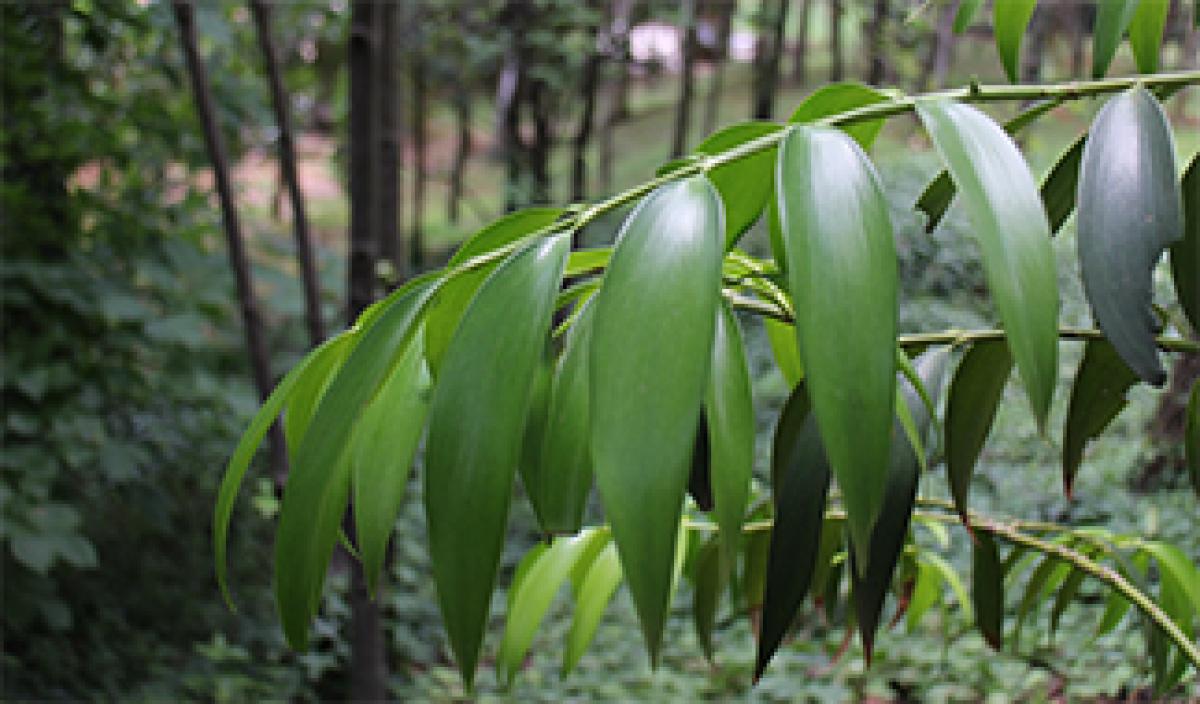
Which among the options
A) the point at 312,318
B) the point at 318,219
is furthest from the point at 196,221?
the point at 318,219

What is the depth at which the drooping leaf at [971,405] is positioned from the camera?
1.62ft

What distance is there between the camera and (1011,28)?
0.49 m

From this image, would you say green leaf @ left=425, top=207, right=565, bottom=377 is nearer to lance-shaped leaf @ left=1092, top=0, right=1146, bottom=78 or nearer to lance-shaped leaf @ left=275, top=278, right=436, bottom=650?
lance-shaped leaf @ left=275, top=278, right=436, bottom=650

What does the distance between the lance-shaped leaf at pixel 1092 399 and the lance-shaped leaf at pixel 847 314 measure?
0.32 meters

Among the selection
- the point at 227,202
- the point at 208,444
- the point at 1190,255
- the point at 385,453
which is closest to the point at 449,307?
the point at 385,453

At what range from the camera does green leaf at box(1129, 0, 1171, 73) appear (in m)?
0.47

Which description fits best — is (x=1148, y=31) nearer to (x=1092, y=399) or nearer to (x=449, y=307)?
(x=1092, y=399)

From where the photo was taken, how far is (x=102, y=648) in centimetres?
202

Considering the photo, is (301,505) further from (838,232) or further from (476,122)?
(476,122)

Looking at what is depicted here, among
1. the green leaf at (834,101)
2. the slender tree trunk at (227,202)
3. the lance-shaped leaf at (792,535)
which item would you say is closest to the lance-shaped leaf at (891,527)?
the lance-shaped leaf at (792,535)

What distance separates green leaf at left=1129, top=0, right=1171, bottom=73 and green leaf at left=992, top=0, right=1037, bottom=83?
0.16 feet

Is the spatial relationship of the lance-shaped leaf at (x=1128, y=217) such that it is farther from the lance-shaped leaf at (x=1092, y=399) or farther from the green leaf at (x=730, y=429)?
the lance-shaped leaf at (x=1092, y=399)

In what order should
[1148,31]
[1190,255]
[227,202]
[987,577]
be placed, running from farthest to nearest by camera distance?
[227,202] < [987,577] < [1148,31] < [1190,255]

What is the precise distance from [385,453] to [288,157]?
148 centimetres
